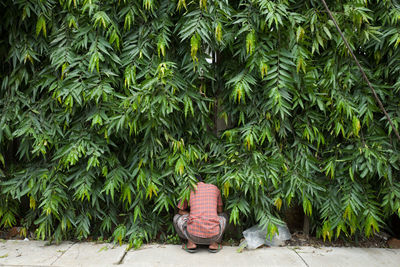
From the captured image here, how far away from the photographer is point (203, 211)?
11.0 feet

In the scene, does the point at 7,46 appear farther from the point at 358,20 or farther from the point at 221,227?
the point at 358,20

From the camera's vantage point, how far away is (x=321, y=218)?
366 cm

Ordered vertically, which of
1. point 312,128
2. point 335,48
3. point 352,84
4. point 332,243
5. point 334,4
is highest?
point 334,4

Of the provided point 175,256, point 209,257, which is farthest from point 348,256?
point 175,256

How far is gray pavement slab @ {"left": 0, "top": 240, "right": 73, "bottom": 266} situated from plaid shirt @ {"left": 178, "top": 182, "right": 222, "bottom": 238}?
4.47ft

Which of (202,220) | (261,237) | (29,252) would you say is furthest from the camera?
(261,237)

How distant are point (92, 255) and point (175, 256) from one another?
0.85 meters

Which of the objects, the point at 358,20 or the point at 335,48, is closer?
the point at 358,20

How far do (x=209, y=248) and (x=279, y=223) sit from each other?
0.78 meters

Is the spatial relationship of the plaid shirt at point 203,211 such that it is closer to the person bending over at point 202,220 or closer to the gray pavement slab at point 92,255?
the person bending over at point 202,220

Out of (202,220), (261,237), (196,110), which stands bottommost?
(261,237)

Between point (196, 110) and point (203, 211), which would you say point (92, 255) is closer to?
point (203, 211)

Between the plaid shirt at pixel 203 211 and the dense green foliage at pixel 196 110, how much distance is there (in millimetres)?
117

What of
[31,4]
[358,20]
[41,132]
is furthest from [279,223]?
[31,4]
